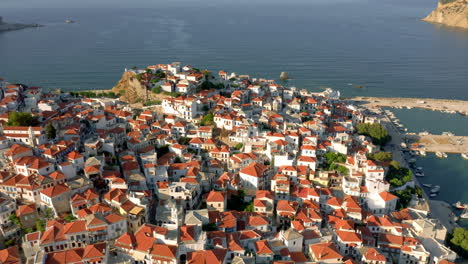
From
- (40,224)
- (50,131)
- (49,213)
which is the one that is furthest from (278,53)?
(40,224)

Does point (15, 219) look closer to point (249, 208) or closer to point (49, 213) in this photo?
point (49, 213)

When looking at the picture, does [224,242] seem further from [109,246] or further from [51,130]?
[51,130]

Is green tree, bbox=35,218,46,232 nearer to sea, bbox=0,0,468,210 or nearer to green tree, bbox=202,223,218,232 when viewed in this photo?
green tree, bbox=202,223,218,232

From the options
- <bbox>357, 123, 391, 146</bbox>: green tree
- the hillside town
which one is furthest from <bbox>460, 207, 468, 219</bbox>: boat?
<bbox>357, 123, 391, 146</bbox>: green tree

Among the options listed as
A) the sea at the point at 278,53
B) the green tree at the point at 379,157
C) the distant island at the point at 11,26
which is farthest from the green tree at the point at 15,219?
the distant island at the point at 11,26

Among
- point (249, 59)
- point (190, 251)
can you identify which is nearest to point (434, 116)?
point (249, 59)

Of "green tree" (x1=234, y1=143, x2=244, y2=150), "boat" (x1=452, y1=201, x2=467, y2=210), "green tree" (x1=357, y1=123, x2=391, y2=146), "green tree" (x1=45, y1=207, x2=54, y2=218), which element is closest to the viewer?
"green tree" (x1=45, y1=207, x2=54, y2=218)
